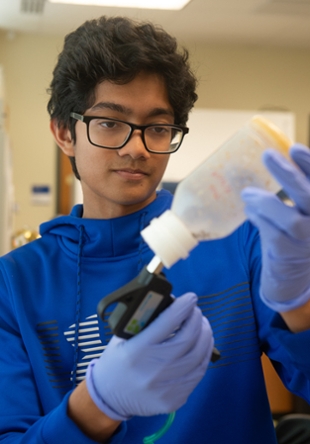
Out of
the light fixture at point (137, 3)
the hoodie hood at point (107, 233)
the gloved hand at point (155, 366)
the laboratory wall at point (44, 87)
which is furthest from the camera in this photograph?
the laboratory wall at point (44, 87)

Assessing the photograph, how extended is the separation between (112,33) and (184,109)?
24cm

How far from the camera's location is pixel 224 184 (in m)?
0.84

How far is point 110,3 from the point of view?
13.6ft

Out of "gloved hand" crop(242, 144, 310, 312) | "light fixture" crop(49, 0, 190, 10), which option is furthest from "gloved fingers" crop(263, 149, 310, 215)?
"light fixture" crop(49, 0, 190, 10)

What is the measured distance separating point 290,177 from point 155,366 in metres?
0.36

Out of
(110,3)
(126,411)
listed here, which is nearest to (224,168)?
(126,411)

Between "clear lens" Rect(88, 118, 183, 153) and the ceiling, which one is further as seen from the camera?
the ceiling

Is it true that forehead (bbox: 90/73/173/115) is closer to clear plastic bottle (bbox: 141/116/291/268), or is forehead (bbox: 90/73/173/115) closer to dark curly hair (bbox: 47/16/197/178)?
dark curly hair (bbox: 47/16/197/178)

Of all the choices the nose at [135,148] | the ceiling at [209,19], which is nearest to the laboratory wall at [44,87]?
the ceiling at [209,19]

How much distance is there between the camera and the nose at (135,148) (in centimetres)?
113

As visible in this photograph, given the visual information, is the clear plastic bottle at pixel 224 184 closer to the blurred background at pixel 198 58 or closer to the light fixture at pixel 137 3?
the light fixture at pixel 137 3

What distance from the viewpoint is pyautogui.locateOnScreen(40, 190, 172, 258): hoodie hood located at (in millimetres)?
1230

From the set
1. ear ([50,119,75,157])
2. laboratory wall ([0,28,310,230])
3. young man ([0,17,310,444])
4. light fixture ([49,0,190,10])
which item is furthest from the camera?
laboratory wall ([0,28,310,230])

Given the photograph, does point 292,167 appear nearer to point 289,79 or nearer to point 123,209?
point 123,209
